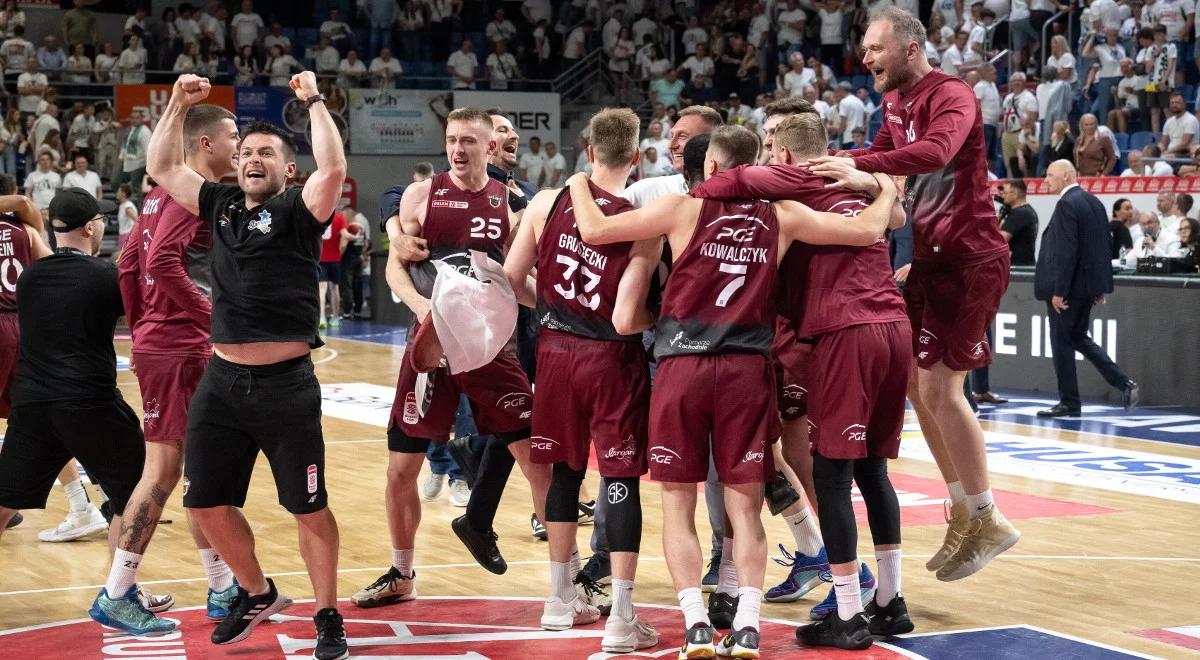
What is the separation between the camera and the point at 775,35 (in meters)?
24.9

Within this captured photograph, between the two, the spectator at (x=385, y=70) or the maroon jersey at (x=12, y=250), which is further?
the spectator at (x=385, y=70)

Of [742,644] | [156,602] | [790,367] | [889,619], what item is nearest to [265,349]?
[156,602]

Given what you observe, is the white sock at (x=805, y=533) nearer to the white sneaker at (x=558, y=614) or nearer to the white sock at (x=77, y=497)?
the white sneaker at (x=558, y=614)

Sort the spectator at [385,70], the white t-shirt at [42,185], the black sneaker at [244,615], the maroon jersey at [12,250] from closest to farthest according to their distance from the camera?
the black sneaker at [244,615] < the maroon jersey at [12,250] < the white t-shirt at [42,185] < the spectator at [385,70]

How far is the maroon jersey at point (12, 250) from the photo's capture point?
293 inches

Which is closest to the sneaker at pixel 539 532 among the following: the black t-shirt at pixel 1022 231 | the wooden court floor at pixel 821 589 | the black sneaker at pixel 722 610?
the wooden court floor at pixel 821 589

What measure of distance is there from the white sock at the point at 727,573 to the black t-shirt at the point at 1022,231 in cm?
897

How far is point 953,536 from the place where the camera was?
21.1 ft

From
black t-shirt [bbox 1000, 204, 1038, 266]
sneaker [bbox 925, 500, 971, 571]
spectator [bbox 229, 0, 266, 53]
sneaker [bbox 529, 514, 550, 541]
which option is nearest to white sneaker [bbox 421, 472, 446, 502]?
sneaker [bbox 529, 514, 550, 541]

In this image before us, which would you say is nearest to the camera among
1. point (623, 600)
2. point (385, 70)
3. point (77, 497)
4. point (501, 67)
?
point (623, 600)

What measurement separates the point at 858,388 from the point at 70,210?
3484 mm

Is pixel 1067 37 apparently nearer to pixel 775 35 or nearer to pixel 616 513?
pixel 775 35

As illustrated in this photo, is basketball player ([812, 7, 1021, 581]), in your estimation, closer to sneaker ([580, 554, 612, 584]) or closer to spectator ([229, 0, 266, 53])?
sneaker ([580, 554, 612, 584])

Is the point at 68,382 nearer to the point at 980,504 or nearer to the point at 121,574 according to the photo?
the point at 121,574
